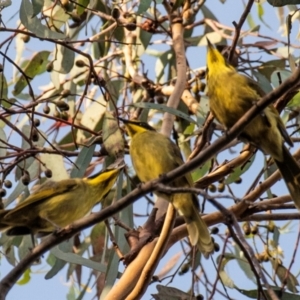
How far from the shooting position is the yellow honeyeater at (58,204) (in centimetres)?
237

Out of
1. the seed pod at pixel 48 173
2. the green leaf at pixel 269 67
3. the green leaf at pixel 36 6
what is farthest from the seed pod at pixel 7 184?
the green leaf at pixel 269 67

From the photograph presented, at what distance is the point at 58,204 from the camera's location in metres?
2.46

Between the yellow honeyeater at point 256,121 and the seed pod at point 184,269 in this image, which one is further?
the seed pod at point 184,269

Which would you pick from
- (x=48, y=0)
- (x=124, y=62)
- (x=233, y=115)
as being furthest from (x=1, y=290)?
(x=124, y=62)

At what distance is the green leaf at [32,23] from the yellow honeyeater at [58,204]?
0.47 meters

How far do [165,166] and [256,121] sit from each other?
1.24ft

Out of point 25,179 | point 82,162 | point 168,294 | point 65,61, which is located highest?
point 65,61

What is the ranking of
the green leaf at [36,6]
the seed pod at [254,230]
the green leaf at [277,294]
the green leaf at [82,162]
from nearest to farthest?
1. the green leaf at [277,294]
2. the green leaf at [36,6]
3. the green leaf at [82,162]
4. the seed pod at [254,230]

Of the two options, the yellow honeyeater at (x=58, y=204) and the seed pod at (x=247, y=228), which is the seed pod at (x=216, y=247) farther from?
the yellow honeyeater at (x=58, y=204)

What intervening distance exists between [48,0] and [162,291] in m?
1.41

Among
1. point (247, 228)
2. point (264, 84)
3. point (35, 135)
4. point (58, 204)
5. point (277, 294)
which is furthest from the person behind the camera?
point (247, 228)

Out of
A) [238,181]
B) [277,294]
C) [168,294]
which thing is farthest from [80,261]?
[238,181]

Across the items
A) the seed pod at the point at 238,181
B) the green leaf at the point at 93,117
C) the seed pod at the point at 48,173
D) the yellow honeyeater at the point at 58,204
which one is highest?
the green leaf at the point at 93,117

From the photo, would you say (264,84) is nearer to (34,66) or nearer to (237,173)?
(237,173)
